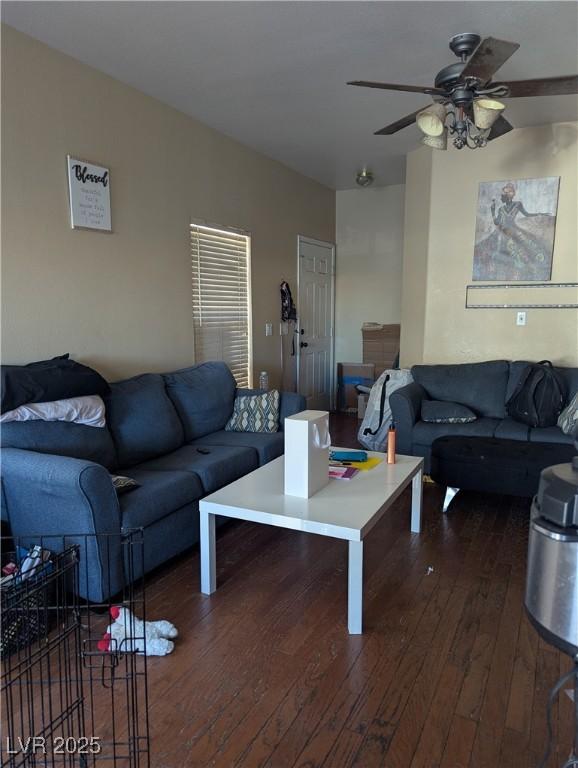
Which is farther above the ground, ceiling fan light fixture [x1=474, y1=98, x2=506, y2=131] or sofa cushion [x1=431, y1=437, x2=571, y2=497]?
ceiling fan light fixture [x1=474, y1=98, x2=506, y2=131]

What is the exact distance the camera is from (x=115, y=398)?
9.72ft

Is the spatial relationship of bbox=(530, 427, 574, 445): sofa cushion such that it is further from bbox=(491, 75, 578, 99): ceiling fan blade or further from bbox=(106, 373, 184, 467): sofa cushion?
bbox=(106, 373, 184, 467): sofa cushion

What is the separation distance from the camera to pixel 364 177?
533 centimetres

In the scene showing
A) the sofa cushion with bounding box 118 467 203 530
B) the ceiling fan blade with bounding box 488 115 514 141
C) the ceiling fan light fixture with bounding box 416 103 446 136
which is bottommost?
the sofa cushion with bounding box 118 467 203 530

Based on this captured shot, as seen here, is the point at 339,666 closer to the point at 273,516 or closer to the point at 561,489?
the point at 273,516

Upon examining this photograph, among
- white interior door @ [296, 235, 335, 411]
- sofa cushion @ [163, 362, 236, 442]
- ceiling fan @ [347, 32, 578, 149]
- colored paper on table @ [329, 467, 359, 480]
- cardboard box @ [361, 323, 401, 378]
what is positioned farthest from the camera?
cardboard box @ [361, 323, 401, 378]

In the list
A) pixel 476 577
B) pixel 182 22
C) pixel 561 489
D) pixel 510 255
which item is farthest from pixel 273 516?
pixel 510 255

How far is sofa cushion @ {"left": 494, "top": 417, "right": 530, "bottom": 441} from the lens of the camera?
11.5ft

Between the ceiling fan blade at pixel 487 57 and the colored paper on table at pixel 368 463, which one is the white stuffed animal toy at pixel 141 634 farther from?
the ceiling fan blade at pixel 487 57

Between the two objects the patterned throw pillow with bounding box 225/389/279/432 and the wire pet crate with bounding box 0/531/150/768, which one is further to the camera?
the patterned throw pillow with bounding box 225/389/279/432

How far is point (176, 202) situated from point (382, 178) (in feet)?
8.94

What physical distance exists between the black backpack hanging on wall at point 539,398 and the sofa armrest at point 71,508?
2780 millimetres

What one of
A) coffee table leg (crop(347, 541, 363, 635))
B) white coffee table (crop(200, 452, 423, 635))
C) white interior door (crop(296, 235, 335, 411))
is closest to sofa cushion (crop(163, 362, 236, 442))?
white coffee table (crop(200, 452, 423, 635))

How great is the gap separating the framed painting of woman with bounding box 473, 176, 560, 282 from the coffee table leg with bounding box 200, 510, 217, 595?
3.11m
